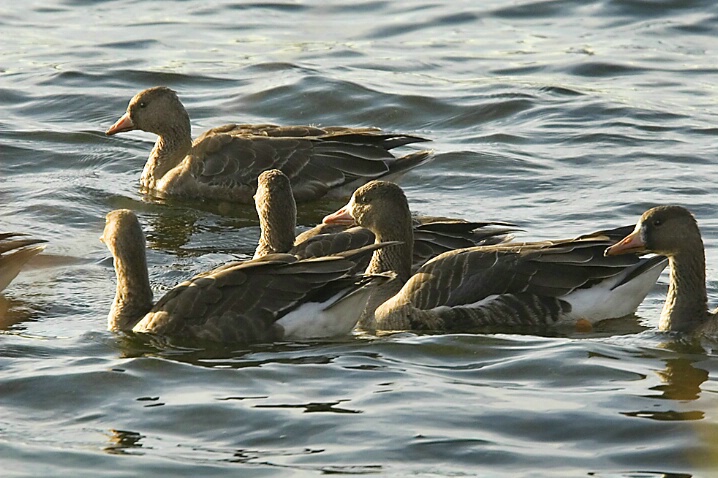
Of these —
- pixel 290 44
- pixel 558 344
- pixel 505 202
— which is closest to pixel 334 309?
pixel 558 344

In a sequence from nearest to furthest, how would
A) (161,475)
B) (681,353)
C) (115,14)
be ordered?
(161,475)
(681,353)
(115,14)

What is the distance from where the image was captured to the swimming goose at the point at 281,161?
1596cm

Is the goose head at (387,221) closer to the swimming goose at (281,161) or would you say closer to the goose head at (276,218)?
the goose head at (276,218)

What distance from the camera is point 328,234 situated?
39.8 feet

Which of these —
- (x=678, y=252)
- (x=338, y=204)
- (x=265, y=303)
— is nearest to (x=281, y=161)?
(x=338, y=204)

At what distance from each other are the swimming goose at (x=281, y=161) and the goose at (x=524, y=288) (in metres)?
4.59

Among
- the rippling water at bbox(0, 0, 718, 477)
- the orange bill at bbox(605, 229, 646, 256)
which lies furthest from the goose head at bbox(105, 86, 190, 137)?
the orange bill at bbox(605, 229, 646, 256)

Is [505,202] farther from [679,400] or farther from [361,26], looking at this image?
[361,26]

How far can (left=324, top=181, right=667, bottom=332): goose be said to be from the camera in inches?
443

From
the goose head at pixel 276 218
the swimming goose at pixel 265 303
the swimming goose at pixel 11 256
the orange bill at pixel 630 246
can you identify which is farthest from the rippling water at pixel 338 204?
the goose head at pixel 276 218

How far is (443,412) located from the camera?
8867 millimetres

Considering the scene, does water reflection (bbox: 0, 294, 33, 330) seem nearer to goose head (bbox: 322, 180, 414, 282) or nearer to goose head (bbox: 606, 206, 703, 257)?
goose head (bbox: 322, 180, 414, 282)

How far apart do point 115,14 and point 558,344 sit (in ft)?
53.6

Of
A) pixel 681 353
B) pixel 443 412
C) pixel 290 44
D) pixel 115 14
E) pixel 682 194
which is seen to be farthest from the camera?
pixel 115 14
